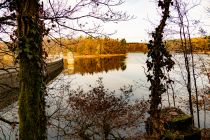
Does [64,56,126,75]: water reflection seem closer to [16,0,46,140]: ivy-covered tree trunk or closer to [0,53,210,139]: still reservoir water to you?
[0,53,210,139]: still reservoir water

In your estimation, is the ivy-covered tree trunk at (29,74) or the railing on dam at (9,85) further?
the railing on dam at (9,85)

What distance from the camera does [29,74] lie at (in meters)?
4.77

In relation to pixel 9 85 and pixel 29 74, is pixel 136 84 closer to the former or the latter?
pixel 9 85

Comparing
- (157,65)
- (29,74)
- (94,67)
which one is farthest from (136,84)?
(94,67)

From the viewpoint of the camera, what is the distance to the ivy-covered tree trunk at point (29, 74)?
4773 mm

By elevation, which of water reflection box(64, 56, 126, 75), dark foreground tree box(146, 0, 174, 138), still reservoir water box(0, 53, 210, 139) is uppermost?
dark foreground tree box(146, 0, 174, 138)

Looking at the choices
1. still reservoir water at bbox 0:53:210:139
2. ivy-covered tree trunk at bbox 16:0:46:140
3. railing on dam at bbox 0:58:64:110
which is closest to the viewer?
ivy-covered tree trunk at bbox 16:0:46:140

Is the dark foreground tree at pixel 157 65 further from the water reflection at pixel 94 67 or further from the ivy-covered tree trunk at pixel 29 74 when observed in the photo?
the water reflection at pixel 94 67

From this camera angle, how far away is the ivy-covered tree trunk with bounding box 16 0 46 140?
15.7 ft

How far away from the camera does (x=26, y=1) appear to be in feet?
15.7

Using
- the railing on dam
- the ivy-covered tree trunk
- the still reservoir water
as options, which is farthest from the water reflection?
the ivy-covered tree trunk

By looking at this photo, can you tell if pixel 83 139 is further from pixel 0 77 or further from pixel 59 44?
pixel 0 77

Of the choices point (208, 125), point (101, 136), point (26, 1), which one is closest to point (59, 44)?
point (26, 1)

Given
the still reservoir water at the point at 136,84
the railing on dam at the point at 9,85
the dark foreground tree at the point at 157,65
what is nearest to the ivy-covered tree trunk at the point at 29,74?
the railing on dam at the point at 9,85
